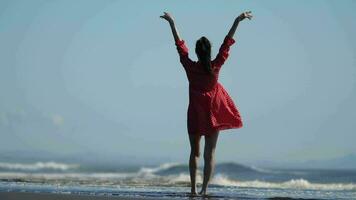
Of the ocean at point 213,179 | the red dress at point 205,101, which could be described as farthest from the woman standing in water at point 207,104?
the ocean at point 213,179

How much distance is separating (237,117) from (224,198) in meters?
1.03

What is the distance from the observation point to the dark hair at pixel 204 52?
29.5 ft

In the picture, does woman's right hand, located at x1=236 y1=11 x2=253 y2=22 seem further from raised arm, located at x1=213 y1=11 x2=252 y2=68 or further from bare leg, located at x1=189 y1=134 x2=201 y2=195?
bare leg, located at x1=189 y1=134 x2=201 y2=195

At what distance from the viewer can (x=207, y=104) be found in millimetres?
9352

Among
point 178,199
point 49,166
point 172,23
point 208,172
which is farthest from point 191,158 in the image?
point 49,166

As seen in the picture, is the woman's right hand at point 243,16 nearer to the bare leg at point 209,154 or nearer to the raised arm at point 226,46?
the raised arm at point 226,46

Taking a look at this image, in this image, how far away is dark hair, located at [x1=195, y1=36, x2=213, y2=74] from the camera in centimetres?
900

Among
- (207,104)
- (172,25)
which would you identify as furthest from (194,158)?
(172,25)

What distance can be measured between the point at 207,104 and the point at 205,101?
0.04 metres

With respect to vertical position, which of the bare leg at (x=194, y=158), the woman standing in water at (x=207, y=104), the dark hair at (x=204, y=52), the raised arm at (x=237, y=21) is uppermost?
the raised arm at (x=237, y=21)

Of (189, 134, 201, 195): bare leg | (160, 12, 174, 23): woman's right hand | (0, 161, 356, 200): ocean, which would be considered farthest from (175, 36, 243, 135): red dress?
(0, 161, 356, 200): ocean

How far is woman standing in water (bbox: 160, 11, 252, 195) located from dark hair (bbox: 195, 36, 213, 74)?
0.12 ft

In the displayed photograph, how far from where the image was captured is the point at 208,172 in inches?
372

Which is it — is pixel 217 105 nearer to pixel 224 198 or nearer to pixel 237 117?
Answer: pixel 237 117
